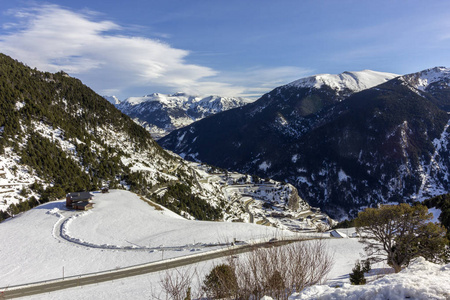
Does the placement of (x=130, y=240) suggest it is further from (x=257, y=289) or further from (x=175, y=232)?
(x=257, y=289)

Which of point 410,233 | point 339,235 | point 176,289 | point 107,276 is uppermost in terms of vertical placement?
point 176,289

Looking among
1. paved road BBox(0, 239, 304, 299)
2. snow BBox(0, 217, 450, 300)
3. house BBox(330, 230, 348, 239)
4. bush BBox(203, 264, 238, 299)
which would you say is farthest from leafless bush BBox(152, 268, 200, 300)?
house BBox(330, 230, 348, 239)

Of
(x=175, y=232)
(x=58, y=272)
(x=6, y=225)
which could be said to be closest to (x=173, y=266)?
(x=175, y=232)

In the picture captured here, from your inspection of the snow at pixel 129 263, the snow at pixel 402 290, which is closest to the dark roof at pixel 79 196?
the snow at pixel 129 263

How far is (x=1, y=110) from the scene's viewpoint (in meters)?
83.9

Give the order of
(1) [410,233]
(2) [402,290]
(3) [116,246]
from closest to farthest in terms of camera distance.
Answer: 1. (2) [402,290]
2. (1) [410,233]
3. (3) [116,246]

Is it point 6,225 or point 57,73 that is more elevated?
point 57,73

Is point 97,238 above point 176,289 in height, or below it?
below

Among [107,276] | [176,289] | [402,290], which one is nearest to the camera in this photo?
[402,290]

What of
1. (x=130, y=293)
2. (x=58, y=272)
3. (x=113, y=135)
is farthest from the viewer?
(x=113, y=135)

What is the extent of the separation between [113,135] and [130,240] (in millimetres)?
96751

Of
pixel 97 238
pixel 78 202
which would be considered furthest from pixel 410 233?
pixel 78 202

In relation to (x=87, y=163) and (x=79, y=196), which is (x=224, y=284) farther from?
(x=87, y=163)

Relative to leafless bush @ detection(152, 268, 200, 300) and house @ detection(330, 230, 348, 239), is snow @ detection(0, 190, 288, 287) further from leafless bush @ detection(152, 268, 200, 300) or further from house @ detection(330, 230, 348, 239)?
house @ detection(330, 230, 348, 239)
